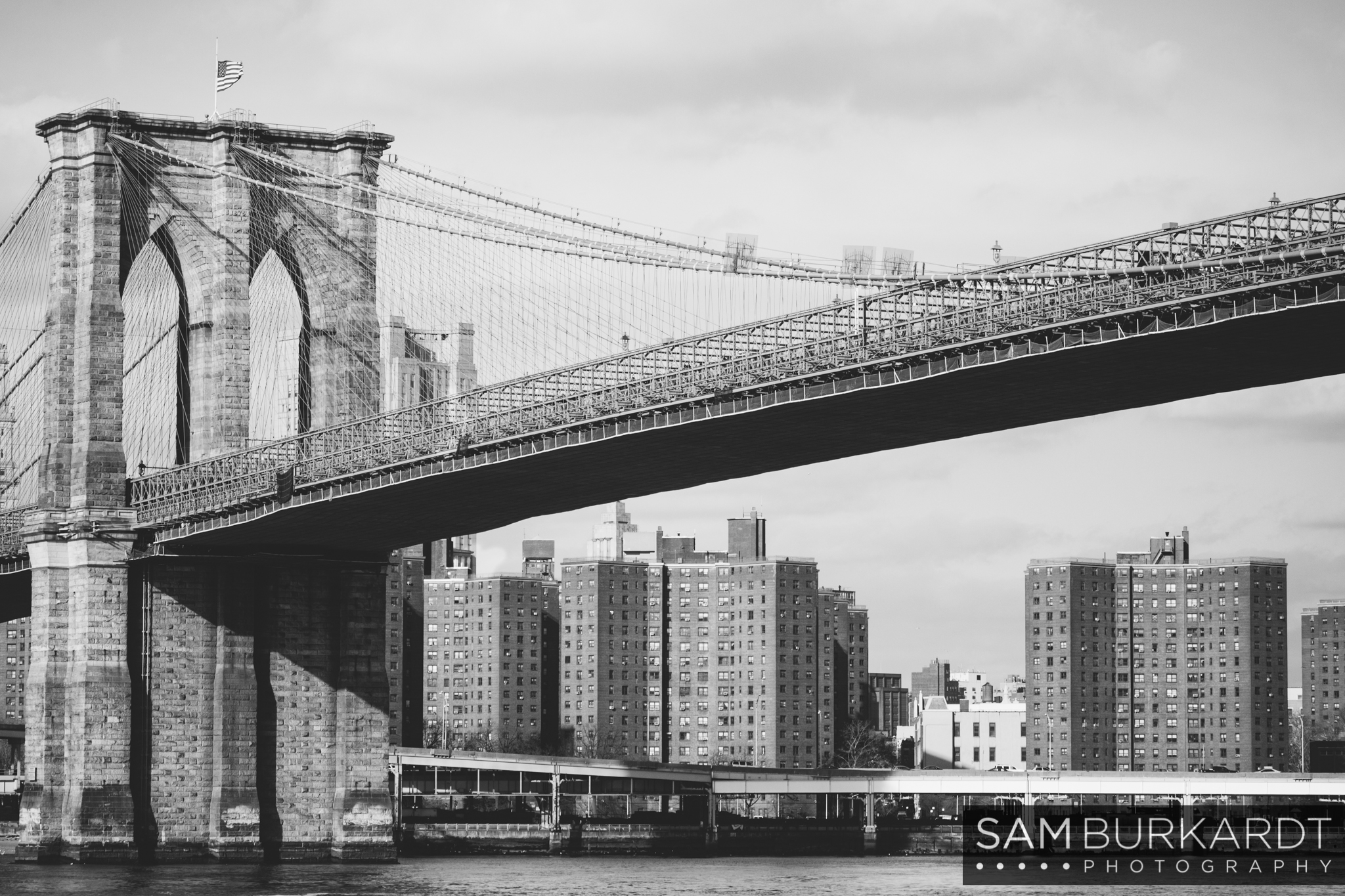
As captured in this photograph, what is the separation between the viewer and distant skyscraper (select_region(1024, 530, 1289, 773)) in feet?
492

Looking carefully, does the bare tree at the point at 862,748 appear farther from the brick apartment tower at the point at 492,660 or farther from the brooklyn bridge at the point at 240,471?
the brooklyn bridge at the point at 240,471

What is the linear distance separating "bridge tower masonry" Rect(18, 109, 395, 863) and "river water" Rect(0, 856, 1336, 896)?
78.3 inches

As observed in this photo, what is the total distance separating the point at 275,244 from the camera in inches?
2766

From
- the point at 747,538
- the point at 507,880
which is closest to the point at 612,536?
the point at 747,538

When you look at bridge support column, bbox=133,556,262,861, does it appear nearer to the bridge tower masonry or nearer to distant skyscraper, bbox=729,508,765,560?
the bridge tower masonry

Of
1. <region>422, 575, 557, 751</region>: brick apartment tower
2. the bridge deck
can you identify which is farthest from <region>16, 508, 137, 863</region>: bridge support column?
<region>422, 575, 557, 751</region>: brick apartment tower

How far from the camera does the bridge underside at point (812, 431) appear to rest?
4700 centimetres

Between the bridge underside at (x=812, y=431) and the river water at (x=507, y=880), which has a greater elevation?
the bridge underside at (x=812, y=431)

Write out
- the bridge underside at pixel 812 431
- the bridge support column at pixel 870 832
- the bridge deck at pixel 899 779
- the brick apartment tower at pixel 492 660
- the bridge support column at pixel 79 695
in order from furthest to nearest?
the brick apartment tower at pixel 492 660, the bridge support column at pixel 870 832, the bridge deck at pixel 899 779, the bridge support column at pixel 79 695, the bridge underside at pixel 812 431

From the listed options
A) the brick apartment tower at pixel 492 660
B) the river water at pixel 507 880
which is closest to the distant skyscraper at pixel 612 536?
the brick apartment tower at pixel 492 660

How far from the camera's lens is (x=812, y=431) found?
55.9 m

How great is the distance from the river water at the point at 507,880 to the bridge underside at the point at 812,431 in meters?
9.49

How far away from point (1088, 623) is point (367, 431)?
9765cm

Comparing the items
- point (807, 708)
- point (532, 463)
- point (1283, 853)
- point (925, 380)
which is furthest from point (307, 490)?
point (807, 708)
